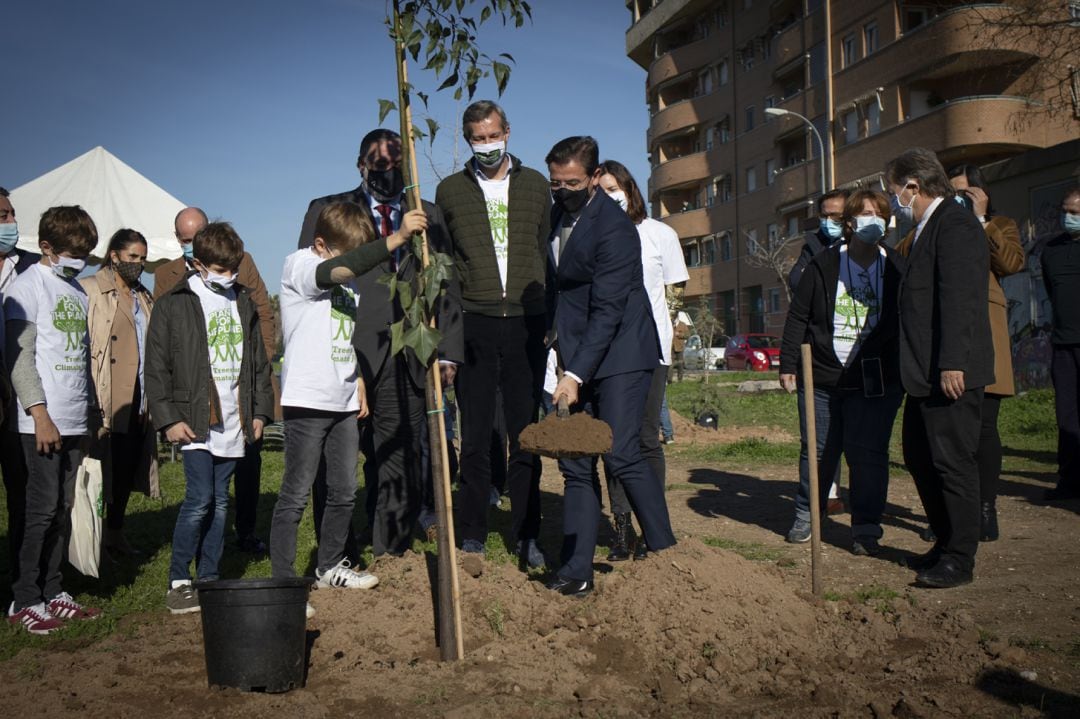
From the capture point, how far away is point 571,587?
4988 mm

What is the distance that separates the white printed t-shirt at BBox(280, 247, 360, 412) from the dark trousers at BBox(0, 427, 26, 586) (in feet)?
4.86

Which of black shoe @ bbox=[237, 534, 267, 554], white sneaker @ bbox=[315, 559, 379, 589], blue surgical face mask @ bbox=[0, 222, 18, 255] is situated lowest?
black shoe @ bbox=[237, 534, 267, 554]

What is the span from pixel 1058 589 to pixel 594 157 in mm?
3299

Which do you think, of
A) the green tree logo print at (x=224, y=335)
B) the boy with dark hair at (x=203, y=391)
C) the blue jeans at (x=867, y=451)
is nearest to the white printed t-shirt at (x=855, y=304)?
the blue jeans at (x=867, y=451)

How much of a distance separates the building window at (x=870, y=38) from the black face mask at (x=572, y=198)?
35531 millimetres

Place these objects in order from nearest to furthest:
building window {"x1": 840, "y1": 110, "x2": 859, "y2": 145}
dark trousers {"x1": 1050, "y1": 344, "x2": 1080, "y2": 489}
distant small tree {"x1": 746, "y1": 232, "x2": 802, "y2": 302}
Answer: dark trousers {"x1": 1050, "y1": 344, "x2": 1080, "y2": 489}, building window {"x1": 840, "y1": 110, "x2": 859, "y2": 145}, distant small tree {"x1": 746, "y1": 232, "x2": 802, "y2": 302}

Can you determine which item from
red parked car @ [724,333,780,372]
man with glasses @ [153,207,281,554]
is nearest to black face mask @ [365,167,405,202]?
man with glasses @ [153,207,281,554]

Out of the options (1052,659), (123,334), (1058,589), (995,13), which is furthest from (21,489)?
(995,13)

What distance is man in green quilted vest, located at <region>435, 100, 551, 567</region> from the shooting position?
19.5ft

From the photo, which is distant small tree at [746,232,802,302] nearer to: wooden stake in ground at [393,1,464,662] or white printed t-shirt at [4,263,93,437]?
white printed t-shirt at [4,263,93,437]

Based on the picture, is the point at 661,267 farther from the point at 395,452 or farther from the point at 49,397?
the point at 49,397

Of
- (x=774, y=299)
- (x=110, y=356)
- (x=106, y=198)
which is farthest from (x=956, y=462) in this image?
(x=774, y=299)

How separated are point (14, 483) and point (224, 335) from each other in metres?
1.37

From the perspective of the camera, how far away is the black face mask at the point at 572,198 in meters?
5.44
